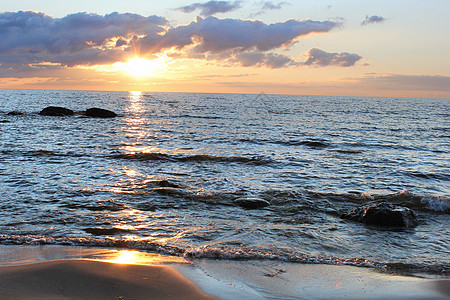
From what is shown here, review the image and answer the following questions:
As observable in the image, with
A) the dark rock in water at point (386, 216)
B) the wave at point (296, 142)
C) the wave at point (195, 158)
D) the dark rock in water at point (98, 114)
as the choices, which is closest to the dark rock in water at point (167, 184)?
the wave at point (195, 158)

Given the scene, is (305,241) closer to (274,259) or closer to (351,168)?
(274,259)

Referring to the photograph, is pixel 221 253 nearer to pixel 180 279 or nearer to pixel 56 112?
pixel 180 279

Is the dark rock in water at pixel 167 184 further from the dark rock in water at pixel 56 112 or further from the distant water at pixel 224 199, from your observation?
the dark rock in water at pixel 56 112

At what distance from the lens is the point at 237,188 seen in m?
12.0

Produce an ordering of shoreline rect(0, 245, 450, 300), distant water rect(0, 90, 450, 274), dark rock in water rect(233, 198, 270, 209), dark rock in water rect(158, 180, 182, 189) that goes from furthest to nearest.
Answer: dark rock in water rect(158, 180, 182, 189), dark rock in water rect(233, 198, 270, 209), distant water rect(0, 90, 450, 274), shoreline rect(0, 245, 450, 300)

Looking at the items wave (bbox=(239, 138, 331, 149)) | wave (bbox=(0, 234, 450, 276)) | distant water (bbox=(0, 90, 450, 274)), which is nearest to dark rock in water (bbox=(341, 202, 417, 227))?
distant water (bbox=(0, 90, 450, 274))

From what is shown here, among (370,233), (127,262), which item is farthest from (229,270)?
(370,233)

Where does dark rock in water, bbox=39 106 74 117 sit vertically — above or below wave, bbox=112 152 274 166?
above

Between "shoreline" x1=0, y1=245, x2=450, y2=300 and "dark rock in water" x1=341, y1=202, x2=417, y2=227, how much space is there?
2776 millimetres

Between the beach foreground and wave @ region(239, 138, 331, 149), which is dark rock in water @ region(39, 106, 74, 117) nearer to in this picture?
wave @ region(239, 138, 331, 149)

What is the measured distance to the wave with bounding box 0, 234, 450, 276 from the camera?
622 centimetres

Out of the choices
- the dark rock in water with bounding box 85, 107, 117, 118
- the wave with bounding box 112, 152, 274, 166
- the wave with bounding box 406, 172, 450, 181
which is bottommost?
the wave with bounding box 112, 152, 274, 166

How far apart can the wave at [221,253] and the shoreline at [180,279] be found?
0.68ft

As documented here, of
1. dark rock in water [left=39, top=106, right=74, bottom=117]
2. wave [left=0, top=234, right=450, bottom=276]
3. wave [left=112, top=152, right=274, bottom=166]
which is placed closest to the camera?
wave [left=0, top=234, right=450, bottom=276]
